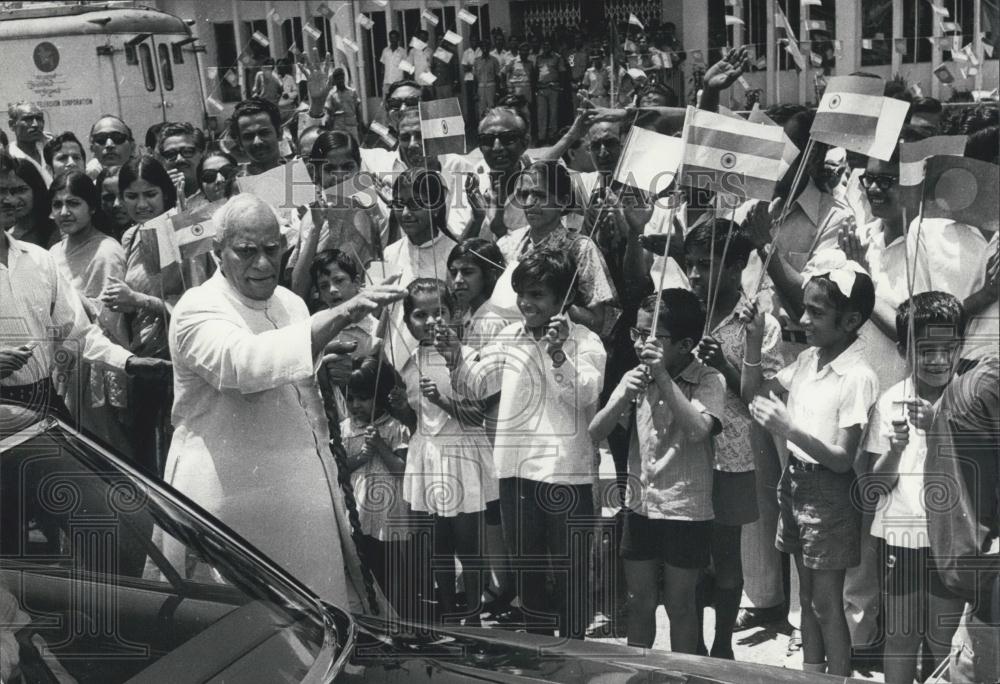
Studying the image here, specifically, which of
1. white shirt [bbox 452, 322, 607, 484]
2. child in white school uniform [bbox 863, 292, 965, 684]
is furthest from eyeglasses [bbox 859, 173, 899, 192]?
white shirt [bbox 452, 322, 607, 484]

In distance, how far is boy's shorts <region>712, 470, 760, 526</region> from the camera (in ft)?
12.8

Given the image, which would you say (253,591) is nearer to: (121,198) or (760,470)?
(760,470)

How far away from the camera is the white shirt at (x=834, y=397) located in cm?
353

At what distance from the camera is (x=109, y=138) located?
20.7ft

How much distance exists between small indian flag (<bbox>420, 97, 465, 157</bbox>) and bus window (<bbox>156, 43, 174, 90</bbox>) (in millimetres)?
2936

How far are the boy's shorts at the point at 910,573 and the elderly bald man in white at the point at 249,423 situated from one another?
171 centimetres

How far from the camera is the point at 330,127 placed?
5.68m

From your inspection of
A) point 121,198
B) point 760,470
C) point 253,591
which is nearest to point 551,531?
point 760,470

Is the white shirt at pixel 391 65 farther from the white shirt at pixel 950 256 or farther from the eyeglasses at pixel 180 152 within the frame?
the white shirt at pixel 950 256

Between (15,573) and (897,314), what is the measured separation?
2578 mm

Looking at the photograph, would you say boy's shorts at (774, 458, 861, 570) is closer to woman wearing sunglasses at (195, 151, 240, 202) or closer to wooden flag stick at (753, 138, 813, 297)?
wooden flag stick at (753, 138, 813, 297)

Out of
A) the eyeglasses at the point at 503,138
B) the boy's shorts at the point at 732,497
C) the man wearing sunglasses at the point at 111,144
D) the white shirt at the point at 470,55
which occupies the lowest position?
the boy's shorts at the point at 732,497

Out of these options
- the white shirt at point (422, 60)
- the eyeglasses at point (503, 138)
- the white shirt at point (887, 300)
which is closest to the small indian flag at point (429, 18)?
the white shirt at point (422, 60)

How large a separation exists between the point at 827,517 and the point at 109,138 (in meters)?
4.38
